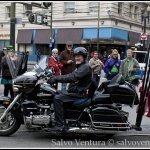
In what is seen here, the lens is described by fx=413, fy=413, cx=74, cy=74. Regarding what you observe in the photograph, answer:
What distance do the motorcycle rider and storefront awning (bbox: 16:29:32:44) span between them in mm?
41500

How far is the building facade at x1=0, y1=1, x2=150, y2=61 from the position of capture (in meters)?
43.3

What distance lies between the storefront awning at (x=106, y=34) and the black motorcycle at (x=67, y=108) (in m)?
35.4

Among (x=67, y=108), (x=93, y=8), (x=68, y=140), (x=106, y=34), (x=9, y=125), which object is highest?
(x=93, y=8)

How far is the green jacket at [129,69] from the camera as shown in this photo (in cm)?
1156

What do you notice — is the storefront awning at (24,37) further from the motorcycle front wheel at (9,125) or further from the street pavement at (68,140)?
the motorcycle front wheel at (9,125)

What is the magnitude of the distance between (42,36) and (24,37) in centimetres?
278

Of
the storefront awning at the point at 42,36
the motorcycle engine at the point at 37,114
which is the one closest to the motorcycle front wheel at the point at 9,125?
the motorcycle engine at the point at 37,114

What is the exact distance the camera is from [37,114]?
7754 mm

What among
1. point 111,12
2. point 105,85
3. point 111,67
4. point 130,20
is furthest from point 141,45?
point 105,85

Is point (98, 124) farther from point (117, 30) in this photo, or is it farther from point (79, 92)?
point (117, 30)

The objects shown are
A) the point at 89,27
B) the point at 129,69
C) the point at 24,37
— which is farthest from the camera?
the point at 24,37

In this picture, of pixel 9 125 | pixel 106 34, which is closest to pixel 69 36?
pixel 106 34

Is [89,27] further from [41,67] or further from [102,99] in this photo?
[102,99]

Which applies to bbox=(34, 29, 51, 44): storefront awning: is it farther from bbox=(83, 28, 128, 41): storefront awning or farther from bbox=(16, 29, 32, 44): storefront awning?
bbox=(83, 28, 128, 41): storefront awning
